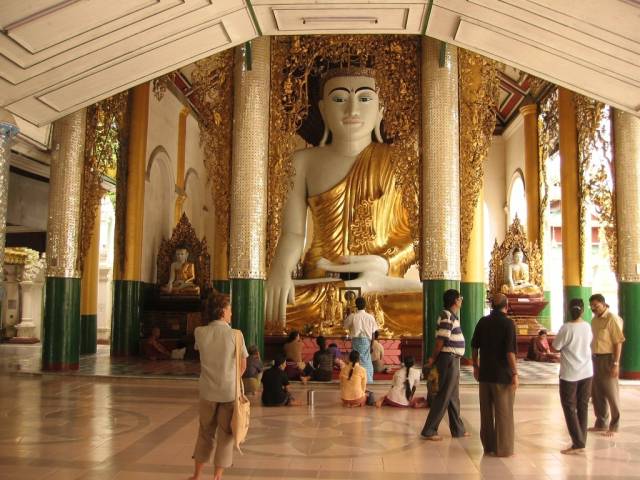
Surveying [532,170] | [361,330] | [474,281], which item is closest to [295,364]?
[361,330]

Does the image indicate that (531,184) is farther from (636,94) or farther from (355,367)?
(355,367)

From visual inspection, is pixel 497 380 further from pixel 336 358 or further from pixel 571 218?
pixel 571 218

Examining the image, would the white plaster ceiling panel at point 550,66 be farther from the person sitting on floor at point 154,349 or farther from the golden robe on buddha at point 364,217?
the person sitting on floor at point 154,349

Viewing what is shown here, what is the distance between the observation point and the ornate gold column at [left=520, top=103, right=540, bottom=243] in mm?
15836

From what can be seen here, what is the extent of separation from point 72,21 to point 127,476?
13.5 ft

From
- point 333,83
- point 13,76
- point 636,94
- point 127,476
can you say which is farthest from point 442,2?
point 333,83

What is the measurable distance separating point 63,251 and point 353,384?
473 centimetres

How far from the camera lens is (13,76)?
678 cm

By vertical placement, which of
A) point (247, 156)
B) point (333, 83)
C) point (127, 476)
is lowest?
point (127, 476)

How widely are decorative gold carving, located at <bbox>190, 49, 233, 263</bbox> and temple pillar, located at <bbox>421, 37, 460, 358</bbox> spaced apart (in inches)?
108

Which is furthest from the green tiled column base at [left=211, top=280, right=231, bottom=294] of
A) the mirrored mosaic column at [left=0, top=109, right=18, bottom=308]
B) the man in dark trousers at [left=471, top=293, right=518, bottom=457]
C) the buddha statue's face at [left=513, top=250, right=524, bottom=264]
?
the man in dark trousers at [left=471, top=293, right=518, bottom=457]

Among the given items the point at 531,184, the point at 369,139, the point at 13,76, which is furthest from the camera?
the point at 531,184

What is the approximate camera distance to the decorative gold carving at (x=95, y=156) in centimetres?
997

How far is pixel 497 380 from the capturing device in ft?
16.3
